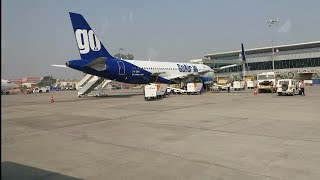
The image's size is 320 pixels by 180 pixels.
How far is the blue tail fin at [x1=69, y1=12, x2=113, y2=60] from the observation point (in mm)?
35116

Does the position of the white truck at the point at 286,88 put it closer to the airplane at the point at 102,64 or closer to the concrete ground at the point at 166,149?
the airplane at the point at 102,64

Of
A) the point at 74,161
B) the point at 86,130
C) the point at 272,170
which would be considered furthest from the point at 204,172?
the point at 86,130

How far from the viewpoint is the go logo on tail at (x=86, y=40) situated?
116 feet

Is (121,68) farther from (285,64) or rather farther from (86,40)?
(285,64)

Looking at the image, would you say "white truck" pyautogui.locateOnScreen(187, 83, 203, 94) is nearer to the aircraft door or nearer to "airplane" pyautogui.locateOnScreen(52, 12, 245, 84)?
"airplane" pyautogui.locateOnScreen(52, 12, 245, 84)

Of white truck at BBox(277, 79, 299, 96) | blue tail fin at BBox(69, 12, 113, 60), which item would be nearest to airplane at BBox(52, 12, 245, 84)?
blue tail fin at BBox(69, 12, 113, 60)

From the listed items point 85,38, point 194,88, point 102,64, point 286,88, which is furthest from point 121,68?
point 286,88

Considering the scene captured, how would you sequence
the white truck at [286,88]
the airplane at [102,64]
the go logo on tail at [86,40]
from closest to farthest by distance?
1. the airplane at [102,64]
2. the go logo on tail at [86,40]
3. the white truck at [286,88]

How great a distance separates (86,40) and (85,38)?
234 millimetres

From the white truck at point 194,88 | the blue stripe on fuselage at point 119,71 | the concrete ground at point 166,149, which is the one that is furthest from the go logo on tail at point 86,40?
the concrete ground at point 166,149

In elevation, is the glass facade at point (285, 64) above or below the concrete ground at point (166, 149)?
above

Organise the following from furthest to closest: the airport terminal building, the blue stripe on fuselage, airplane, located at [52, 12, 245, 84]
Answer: the airport terminal building < airplane, located at [52, 12, 245, 84] < the blue stripe on fuselage

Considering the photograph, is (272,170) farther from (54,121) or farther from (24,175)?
(54,121)

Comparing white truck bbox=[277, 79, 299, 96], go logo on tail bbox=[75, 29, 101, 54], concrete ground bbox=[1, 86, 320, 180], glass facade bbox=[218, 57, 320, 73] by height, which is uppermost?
glass facade bbox=[218, 57, 320, 73]
